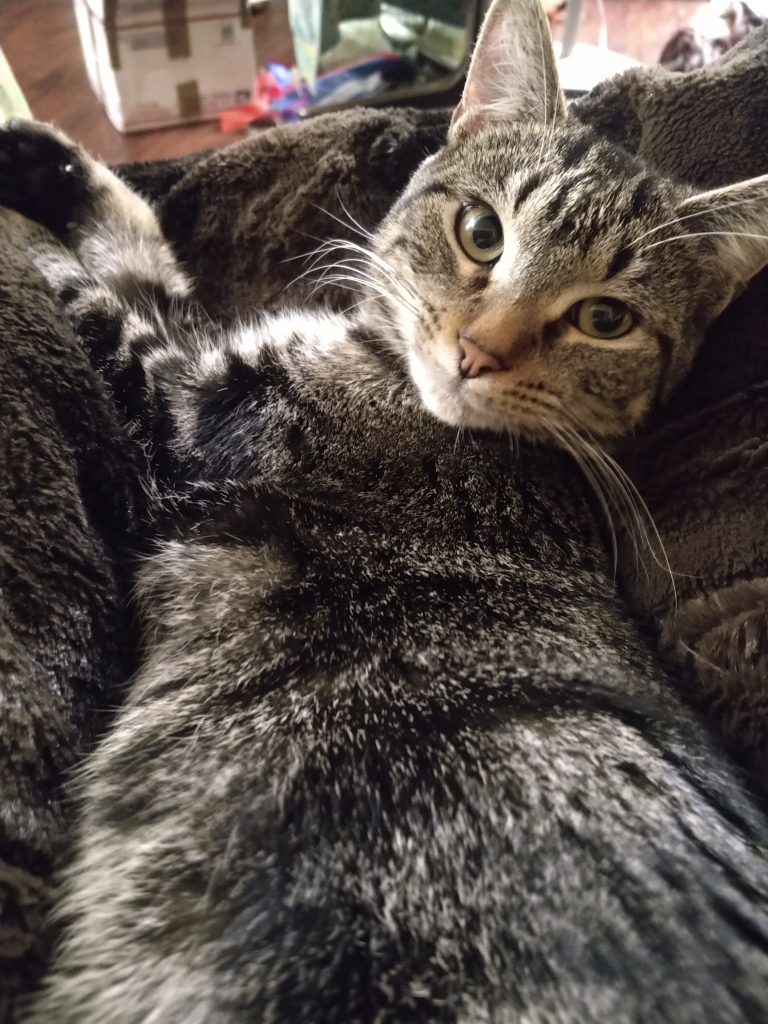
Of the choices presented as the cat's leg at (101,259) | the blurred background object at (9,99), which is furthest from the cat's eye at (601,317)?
the blurred background object at (9,99)

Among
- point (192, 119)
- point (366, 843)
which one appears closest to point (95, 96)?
point (192, 119)

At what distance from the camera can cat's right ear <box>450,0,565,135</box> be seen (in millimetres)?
1108

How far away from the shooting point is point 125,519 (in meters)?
1.09

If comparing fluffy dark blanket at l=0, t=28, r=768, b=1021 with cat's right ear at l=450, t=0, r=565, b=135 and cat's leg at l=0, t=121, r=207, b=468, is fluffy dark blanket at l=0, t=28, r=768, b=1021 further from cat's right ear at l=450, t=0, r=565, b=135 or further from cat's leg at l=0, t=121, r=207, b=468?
cat's right ear at l=450, t=0, r=565, b=135

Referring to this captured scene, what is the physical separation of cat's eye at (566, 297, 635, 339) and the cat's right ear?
314mm

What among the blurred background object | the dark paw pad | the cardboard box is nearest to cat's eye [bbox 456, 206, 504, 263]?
the dark paw pad

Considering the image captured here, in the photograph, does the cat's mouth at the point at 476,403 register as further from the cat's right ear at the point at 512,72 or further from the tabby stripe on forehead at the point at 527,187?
the cat's right ear at the point at 512,72

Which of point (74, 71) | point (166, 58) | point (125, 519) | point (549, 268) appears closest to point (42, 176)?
point (125, 519)

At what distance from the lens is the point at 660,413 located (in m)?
1.18

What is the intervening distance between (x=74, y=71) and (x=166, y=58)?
40 cm

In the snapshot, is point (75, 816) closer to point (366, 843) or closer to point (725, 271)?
point (366, 843)

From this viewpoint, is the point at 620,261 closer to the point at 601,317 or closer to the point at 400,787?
the point at 601,317

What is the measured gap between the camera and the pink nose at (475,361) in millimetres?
986

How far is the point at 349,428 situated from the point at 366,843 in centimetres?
56
